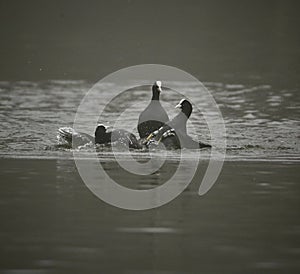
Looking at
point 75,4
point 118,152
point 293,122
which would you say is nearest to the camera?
point 118,152

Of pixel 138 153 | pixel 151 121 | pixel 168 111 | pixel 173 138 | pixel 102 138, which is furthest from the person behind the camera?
pixel 168 111

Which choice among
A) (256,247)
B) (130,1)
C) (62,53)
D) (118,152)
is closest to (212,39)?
(62,53)

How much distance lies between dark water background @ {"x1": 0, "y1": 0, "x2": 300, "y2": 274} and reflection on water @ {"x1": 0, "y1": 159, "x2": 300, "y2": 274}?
1 cm

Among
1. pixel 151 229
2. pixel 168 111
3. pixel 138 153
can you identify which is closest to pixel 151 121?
pixel 138 153

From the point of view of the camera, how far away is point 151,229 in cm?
640

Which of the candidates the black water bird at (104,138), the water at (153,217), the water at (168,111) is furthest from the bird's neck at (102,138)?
the water at (168,111)

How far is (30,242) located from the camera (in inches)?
232

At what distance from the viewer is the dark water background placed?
5.66 metres

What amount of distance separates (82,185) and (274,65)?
14.9 metres

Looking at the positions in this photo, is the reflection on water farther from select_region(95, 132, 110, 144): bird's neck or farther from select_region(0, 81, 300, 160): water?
select_region(0, 81, 300, 160): water

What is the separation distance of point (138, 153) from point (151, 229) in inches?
171

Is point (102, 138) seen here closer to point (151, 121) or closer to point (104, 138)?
point (104, 138)

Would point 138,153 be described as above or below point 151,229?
above

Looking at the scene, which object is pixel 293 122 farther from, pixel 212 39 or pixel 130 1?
pixel 130 1
